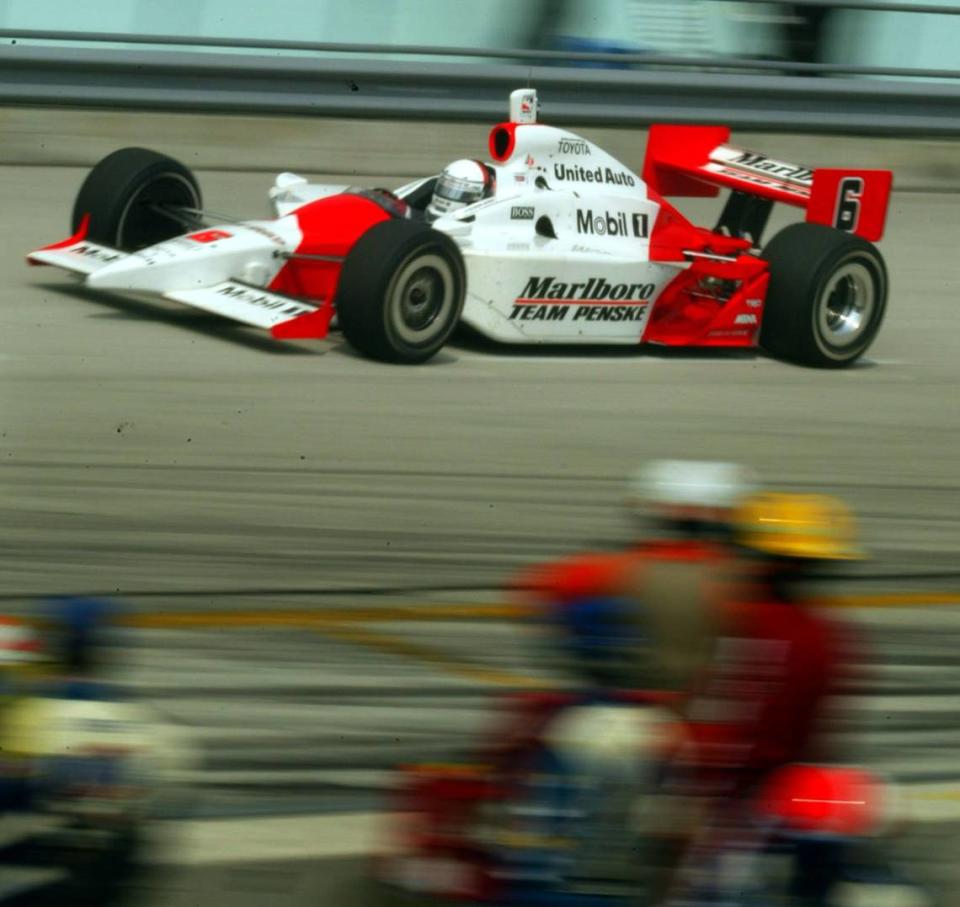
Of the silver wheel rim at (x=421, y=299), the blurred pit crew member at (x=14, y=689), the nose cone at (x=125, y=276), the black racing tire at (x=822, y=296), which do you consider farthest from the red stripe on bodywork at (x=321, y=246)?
the blurred pit crew member at (x=14, y=689)

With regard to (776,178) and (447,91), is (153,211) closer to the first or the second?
(776,178)

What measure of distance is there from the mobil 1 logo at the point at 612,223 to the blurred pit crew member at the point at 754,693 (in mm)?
6142

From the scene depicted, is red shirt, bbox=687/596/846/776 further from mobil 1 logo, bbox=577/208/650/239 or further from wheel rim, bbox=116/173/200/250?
wheel rim, bbox=116/173/200/250

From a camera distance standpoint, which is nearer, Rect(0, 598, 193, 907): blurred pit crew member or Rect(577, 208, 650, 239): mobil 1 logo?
Rect(0, 598, 193, 907): blurred pit crew member

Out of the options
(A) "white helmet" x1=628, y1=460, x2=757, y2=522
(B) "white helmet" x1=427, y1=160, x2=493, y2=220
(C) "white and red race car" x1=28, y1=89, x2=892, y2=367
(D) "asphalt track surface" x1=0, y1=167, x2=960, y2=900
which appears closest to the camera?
(A) "white helmet" x1=628, y1=460, x2=757, y2=522

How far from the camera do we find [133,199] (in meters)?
9.50

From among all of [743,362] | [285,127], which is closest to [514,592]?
[743,362]

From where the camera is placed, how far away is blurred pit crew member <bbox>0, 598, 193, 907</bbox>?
3.17m

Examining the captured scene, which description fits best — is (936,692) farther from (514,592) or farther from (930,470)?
(930,470)

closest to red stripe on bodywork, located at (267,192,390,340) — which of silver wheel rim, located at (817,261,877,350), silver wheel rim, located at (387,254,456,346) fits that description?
silver wheel rim, located at (387,254,456,346)

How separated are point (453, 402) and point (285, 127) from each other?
20.4 feet

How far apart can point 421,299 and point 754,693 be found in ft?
18.0

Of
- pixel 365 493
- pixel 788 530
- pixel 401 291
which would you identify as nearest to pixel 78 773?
pixel 788 530

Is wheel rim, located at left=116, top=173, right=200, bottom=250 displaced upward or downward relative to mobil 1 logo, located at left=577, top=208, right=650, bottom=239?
downward
